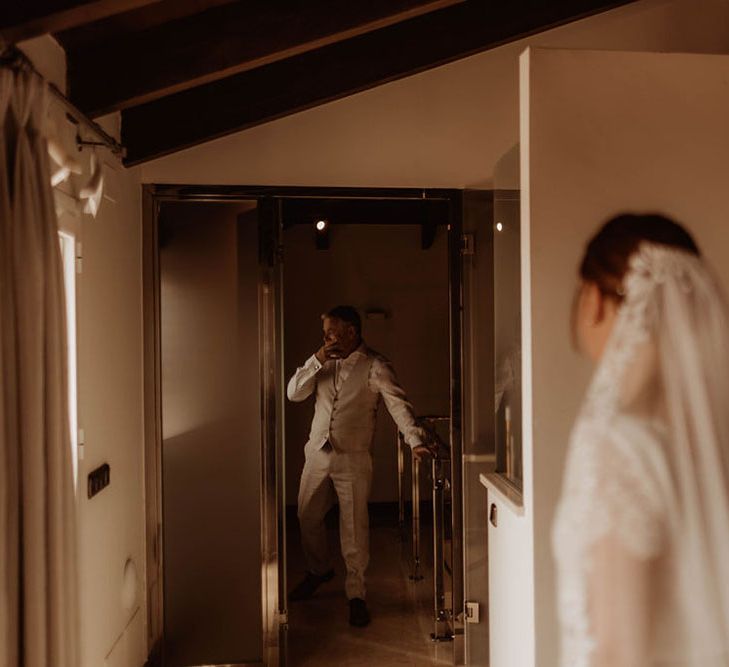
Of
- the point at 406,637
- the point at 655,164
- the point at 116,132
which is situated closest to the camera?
the point at 655,164

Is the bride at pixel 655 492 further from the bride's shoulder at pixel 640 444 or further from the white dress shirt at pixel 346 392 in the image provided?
the white dress shirt at pixel 346 392

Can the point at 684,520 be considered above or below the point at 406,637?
above

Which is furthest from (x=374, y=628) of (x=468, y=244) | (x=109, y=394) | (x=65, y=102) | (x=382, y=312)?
(x=65, y=102)

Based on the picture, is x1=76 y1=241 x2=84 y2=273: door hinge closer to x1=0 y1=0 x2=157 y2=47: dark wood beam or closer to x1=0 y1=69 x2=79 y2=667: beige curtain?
x1=0 y1=69 x2=79 y2=667: beige curtain

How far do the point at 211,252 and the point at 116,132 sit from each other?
0.62m

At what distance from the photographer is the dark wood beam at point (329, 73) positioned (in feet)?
8.42

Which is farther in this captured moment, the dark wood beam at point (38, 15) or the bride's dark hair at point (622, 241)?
the bride's dark hair at point (622, 241)

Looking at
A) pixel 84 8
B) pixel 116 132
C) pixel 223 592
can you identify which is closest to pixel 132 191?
pixel 116 132

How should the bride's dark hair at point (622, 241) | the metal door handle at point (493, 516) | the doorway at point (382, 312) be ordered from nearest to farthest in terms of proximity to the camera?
1. the bride's dark hair at point (622, 241)
2. the metal door handle at point (493, 516)
3. the doorway at point (382, 312)

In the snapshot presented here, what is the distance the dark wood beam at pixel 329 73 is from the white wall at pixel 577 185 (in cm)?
94

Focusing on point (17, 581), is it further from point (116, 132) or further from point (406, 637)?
point (406, 637)

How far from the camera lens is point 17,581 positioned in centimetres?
141

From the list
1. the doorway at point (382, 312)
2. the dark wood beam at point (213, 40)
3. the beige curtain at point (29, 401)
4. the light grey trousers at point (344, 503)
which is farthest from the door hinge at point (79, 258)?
the doorway at point (382, 312)

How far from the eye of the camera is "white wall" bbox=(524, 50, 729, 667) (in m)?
1.73
